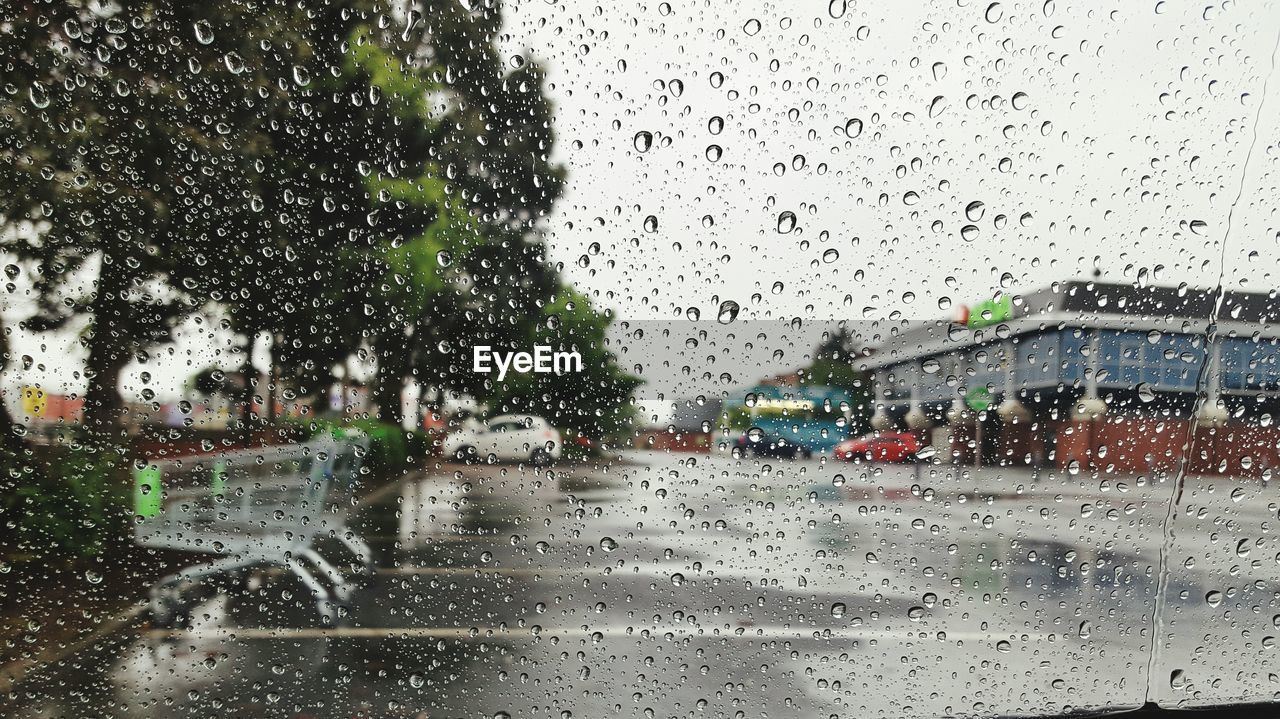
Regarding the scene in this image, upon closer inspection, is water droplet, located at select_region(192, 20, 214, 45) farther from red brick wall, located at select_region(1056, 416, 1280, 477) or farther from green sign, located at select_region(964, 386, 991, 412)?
red brick wall, located at select_region(1056, 416, 1280, 477)

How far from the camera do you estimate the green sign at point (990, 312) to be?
1.50m

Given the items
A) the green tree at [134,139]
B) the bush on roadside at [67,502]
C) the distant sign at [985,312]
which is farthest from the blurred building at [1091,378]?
the bush on roadside at [67,502]

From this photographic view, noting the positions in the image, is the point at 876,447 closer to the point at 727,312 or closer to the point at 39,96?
the point at 727,312

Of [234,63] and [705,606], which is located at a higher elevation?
[234,63]

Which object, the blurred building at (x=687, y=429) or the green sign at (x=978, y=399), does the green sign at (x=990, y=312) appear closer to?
the green sign at (x=978, y=399)

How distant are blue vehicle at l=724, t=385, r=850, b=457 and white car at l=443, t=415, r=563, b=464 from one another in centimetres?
41

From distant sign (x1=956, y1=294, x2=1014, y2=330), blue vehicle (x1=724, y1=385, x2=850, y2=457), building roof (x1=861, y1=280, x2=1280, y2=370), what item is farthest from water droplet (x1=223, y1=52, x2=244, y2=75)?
distant sign (x1=956, y1=294, x2=1014, y2=330)

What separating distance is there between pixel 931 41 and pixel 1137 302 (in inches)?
30.7

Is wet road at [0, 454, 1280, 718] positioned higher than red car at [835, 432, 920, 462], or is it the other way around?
red car at [835, 432, 920, 462]

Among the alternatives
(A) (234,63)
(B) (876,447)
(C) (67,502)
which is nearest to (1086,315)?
(B) (876,447)

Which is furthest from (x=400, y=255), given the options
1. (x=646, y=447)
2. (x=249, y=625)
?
(x=249, y=625)

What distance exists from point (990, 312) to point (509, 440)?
1135 mm

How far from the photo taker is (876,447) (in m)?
1.52

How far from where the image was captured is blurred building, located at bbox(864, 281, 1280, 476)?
4.97 ft
